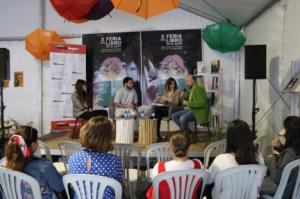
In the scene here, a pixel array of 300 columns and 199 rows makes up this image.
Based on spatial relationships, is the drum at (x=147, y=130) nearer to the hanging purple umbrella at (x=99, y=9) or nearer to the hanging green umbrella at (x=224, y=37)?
the hanging purple umbrella at (x=99, y=9)

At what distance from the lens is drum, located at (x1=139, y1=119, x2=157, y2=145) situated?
16.8 ft

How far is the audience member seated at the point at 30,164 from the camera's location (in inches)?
83.0

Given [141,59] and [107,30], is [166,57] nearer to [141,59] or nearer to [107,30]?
[141,59]

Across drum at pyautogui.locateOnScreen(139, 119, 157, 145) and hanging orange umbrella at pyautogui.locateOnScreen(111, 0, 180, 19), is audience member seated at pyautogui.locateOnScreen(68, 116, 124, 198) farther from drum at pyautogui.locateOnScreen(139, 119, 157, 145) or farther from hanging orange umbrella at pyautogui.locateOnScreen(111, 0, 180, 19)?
drum at pyautogui.locateOnScreen(139, 119, 157, 145)

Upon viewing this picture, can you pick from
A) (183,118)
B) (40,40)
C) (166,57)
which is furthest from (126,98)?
(40,40)

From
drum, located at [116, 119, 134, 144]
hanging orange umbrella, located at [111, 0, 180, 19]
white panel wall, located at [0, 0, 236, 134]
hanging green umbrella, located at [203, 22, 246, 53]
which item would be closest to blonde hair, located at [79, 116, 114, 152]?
hanging orange umbrella, located at [111, 0, 180, 19]

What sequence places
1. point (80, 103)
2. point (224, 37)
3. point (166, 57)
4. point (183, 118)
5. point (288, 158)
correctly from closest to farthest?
1. point (288, 158)
2. point (183, 118)
3. point (80, 103)
4. point (224, 37)
5. point (166, 57)

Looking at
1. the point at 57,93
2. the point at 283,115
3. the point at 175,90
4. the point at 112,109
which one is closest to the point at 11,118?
the point at 57,93

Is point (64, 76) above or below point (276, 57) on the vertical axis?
below

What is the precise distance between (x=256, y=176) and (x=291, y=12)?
2602 mm

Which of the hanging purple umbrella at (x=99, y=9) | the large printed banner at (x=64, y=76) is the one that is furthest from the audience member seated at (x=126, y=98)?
the large printed banner at (x=64, y=76)

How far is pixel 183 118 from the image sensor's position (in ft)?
17.7

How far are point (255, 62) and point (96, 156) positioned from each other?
318 centimetres

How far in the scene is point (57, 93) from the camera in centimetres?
688
